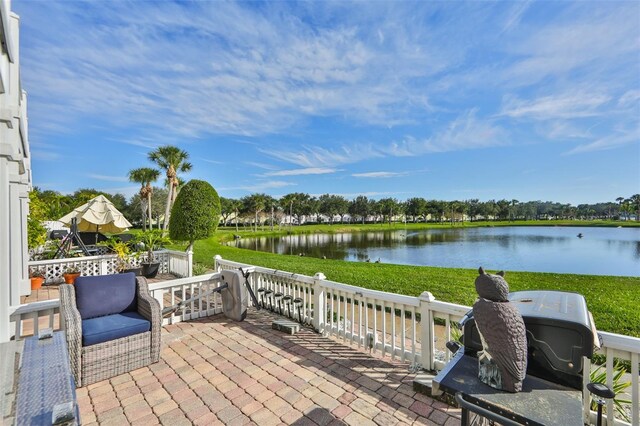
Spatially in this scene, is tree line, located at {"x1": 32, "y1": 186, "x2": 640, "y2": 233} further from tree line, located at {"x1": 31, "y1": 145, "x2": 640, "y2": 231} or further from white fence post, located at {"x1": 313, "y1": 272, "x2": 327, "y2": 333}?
white fence post, located at {"x1": 313, "y1": 272, "x2": 327, "y2": 333}

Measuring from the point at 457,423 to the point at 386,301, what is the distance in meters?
1.36

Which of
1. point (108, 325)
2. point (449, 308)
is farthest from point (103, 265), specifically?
point (449, 308)

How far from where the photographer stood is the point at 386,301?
3.43 metres

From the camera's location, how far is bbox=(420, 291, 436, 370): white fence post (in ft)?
9.77

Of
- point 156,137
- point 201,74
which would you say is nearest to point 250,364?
point 201,74

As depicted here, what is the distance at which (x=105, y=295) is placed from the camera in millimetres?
3406

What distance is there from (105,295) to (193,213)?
5.84 metres

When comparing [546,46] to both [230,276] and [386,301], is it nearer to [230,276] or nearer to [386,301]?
[386,301]

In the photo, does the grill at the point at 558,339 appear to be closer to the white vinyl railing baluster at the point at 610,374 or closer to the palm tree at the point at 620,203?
the white vinyl railing baluster at the point at 610,374

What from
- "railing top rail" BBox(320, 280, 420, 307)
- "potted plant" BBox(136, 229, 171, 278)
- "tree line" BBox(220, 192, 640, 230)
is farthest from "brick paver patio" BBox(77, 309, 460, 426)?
"tree line" BBox(220, 192, 640, 230)

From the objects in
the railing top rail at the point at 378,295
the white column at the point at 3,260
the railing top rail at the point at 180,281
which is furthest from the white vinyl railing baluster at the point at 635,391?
the white column at the point at 3,260

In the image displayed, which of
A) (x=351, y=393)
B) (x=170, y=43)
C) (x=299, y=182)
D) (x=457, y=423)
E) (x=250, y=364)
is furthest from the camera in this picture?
(x=299, y=182)

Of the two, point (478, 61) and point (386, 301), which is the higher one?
point (478, 61)

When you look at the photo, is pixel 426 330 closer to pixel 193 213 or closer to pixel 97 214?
pixel 193 213
